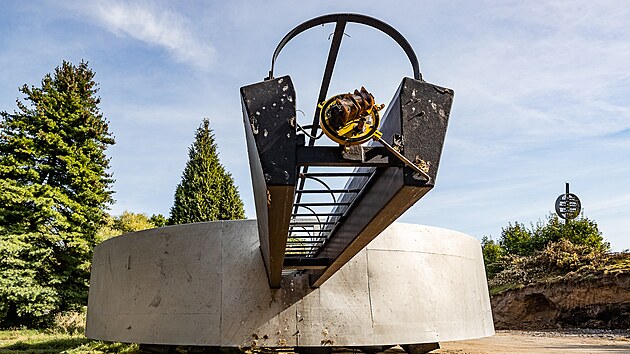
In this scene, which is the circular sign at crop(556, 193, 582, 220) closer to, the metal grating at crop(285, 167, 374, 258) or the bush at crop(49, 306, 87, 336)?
the bush at crop(49, 306, 87, 336)

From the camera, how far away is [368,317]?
7.21 m

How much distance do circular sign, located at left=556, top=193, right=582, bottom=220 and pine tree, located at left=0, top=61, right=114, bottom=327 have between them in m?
20.5

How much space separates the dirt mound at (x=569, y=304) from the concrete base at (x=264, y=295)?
11461mm

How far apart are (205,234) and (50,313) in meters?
12.0

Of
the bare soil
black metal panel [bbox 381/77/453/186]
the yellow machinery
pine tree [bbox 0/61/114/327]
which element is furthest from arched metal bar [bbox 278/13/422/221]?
pine tree [bbox 0/61/114/327]

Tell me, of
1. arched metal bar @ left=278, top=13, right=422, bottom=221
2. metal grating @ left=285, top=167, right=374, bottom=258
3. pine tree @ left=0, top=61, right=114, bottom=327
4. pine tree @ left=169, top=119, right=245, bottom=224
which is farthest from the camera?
pine tree @ left=169, top=119, right=245, bottom=224

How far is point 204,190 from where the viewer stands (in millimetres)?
21562

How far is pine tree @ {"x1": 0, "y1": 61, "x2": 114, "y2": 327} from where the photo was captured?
628 inches

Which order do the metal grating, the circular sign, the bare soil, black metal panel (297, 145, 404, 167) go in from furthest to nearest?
the circular sign < the bare soil < the metal grating < black metal panel (297, 145, 404, 167)

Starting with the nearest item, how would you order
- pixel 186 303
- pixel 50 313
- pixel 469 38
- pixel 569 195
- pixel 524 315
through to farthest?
pixel 469 38
pixel 186 303
pixel 50 313
pixel 524 315
pixel 569 195

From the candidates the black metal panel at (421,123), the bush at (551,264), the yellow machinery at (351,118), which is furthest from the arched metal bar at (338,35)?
the bush at (551,264)

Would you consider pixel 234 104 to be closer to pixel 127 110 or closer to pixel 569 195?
pixel 127 110

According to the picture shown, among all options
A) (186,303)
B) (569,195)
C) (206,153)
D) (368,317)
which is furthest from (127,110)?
(569,195)

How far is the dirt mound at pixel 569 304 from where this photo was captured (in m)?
16.7
